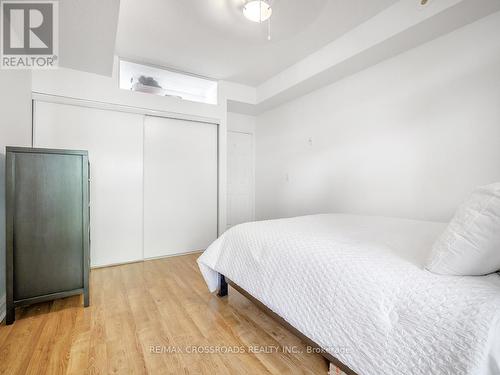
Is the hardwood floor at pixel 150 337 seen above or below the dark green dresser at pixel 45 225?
below

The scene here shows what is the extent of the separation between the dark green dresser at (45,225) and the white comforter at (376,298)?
134 cm

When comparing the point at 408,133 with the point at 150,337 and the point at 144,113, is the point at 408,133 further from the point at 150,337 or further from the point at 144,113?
the point at 144,113

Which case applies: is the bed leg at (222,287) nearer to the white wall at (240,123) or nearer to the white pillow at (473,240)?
the white pillow at (473,240)

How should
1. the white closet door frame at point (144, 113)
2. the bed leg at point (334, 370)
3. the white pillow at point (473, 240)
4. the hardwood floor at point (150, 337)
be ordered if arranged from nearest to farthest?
the white pillow at point (473, 240) < the bed leg at point (334, 370) < the hardwood floor at point (150, 337) < the white closet door frame at point (144, 113)

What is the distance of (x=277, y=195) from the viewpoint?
13.2 feet

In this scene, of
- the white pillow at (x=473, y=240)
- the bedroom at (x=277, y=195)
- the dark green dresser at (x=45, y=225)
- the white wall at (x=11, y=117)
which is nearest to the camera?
the white pillow at (x=473, y=240)

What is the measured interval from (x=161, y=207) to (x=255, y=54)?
2.33 m

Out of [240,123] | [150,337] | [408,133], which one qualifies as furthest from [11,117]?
[408,133]

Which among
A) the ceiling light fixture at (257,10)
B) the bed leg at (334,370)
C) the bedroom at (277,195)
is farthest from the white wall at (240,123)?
the bed leg at (334,370)

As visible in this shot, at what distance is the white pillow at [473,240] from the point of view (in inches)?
33.4

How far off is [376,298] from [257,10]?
6.56 feet

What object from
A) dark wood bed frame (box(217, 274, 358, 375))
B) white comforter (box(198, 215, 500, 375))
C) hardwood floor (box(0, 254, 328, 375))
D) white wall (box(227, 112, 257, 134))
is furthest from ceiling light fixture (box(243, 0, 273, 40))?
white wall (box(227, 112, 257, 134))

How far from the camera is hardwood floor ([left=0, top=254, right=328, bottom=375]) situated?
132 centimetres

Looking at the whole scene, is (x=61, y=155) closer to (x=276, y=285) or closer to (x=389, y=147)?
(x=276, y=285)
